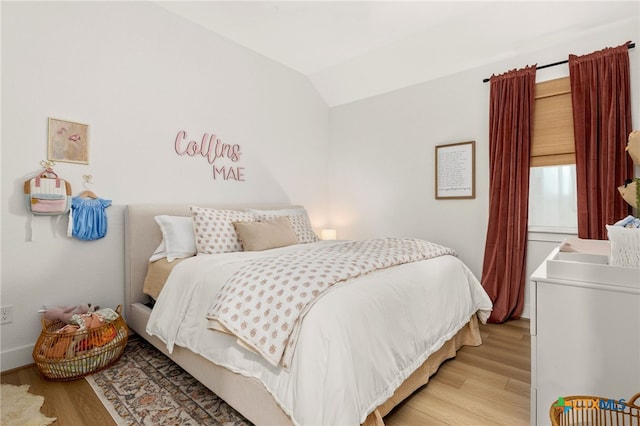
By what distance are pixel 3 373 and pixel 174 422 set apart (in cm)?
133

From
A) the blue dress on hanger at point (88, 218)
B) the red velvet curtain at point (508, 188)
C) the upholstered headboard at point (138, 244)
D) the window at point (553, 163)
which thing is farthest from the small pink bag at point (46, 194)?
the window at point (553, 163)

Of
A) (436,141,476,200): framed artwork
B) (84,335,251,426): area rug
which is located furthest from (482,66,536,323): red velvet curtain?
(84,335,251,426): area rug

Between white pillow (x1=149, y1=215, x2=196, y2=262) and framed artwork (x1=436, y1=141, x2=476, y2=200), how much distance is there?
2.43m

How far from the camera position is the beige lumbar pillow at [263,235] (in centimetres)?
247

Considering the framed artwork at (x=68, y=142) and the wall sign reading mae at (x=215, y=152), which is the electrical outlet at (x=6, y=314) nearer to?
the framed artwork at (x=68, y=142)

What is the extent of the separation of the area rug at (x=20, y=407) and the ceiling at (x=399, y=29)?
286 cm

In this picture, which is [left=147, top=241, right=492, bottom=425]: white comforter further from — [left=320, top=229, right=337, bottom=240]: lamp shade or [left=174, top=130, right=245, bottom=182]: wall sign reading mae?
[left=320, top=229, right=337, bottom=240]: lamp shade

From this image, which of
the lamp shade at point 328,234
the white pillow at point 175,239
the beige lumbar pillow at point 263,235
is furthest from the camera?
the lamp shade at point 328,234

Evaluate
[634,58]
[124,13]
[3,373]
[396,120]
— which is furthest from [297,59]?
[3,373]

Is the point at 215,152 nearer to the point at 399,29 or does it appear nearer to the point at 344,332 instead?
the point at 399,29

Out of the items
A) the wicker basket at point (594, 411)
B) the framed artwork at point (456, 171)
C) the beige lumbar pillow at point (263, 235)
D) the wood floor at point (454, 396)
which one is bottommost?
the wood floor at point (454, 396)

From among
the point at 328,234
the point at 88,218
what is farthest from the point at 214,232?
the point at 328,234

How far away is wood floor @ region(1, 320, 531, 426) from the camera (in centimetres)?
152

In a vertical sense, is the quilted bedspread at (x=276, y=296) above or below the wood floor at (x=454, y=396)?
above
